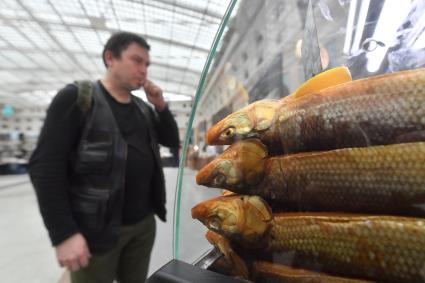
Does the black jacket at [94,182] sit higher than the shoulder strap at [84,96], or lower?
lower

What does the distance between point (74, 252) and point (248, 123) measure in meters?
0.71

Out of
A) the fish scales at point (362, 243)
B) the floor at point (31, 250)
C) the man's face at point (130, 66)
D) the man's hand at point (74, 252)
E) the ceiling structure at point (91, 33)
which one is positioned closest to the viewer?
the fish scales at point (362, 243)

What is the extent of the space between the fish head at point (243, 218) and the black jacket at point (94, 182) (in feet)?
2.00

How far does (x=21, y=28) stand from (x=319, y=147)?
820cm

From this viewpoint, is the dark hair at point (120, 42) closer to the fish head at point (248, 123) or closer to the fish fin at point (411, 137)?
the fish head at point (248, 123)

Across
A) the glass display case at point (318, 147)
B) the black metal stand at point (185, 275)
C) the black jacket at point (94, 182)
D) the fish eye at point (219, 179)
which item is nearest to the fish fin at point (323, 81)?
the glass display case at point (318, 147)

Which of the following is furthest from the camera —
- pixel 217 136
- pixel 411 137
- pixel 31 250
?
pixel 31 250

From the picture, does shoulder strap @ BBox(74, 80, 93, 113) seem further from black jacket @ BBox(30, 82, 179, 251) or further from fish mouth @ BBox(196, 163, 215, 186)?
fish mouth @ BBox(196, 163, 215, 186)

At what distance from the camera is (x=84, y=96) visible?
0.83 meters

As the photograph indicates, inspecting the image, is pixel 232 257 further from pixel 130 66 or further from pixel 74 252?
pixel 130 66

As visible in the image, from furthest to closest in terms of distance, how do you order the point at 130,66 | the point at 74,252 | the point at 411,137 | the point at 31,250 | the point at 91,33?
the point at 91,33
the point at 31,250
the point at 130,66
the point at 74,252
the point at 411,137

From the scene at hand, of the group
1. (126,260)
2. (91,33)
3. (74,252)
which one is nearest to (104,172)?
(74,252)

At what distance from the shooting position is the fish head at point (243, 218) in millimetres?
298

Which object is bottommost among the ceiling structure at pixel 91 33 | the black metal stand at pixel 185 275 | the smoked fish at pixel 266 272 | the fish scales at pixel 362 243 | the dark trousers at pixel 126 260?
the dark trousers at pixel 126 260
